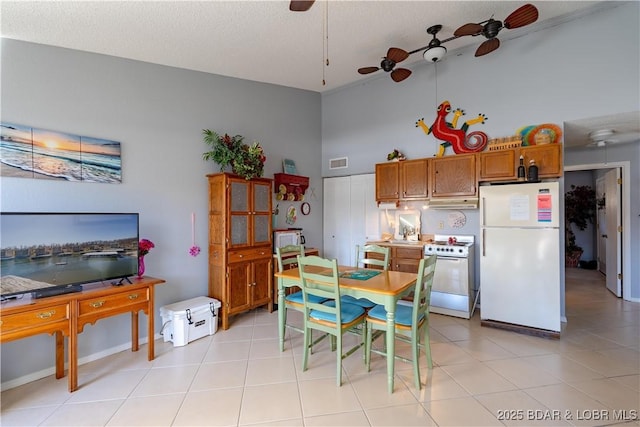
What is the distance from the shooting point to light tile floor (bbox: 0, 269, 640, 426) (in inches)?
77.6

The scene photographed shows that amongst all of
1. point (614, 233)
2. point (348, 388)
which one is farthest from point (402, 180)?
point (614, 233)

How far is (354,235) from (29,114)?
4238 millimetres

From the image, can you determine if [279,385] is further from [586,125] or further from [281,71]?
[586,125]

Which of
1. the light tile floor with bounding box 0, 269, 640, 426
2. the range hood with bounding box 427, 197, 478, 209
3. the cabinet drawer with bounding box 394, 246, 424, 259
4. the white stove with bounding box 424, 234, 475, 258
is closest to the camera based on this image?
the light tile floor with bounding box 0, 269, 640, 426

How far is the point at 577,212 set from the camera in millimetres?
6980

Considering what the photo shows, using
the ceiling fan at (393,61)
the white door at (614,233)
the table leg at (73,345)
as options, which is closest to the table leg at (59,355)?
the table leg at (73,345)

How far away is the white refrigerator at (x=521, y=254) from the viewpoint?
10.2ft

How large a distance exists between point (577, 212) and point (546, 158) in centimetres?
510

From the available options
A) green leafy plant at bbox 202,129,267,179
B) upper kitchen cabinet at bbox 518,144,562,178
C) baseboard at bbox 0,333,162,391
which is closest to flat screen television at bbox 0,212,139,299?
baseboard at bbox 0,333,162,391

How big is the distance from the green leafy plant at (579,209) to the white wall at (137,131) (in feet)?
24.0

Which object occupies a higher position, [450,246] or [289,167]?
[289,167]

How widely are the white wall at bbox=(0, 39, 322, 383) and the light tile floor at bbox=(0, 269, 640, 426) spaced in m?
0.64

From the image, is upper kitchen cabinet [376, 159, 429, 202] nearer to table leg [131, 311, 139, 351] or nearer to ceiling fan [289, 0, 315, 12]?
ceiling fan [289, 0, 315, 12]

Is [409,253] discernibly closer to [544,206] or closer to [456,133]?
[544,206]
